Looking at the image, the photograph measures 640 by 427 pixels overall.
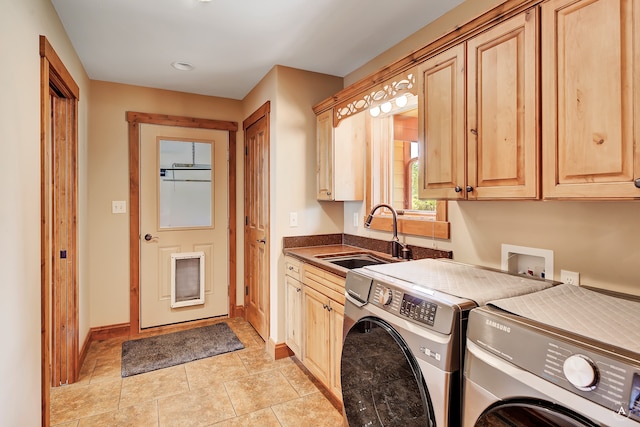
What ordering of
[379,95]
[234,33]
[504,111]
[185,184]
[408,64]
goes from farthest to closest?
[185,184] → [234,33] → [379,95] → [408,64] → [504,111]

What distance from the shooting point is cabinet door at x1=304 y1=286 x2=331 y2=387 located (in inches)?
86.7

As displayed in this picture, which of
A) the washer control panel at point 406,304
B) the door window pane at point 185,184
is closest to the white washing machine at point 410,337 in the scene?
the washer control panel at point 406,304

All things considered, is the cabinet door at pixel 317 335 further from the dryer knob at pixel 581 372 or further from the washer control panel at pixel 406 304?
the dryer knob at pixel 581 372

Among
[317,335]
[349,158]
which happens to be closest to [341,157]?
[349,158]

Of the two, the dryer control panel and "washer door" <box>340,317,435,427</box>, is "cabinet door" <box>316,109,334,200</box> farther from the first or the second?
the dryer control panel

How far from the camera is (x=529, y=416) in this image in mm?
931

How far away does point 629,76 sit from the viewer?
106 cm

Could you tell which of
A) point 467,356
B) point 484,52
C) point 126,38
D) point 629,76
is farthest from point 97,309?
point 629,76

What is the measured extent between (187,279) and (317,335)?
191cm

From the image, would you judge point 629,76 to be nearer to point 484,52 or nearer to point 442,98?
point 484,52

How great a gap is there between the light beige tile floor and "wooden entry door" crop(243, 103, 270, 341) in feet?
1.63

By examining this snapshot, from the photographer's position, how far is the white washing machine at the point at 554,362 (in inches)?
31.1

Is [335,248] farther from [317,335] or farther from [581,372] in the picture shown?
[581,372]

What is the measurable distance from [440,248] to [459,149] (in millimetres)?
728
